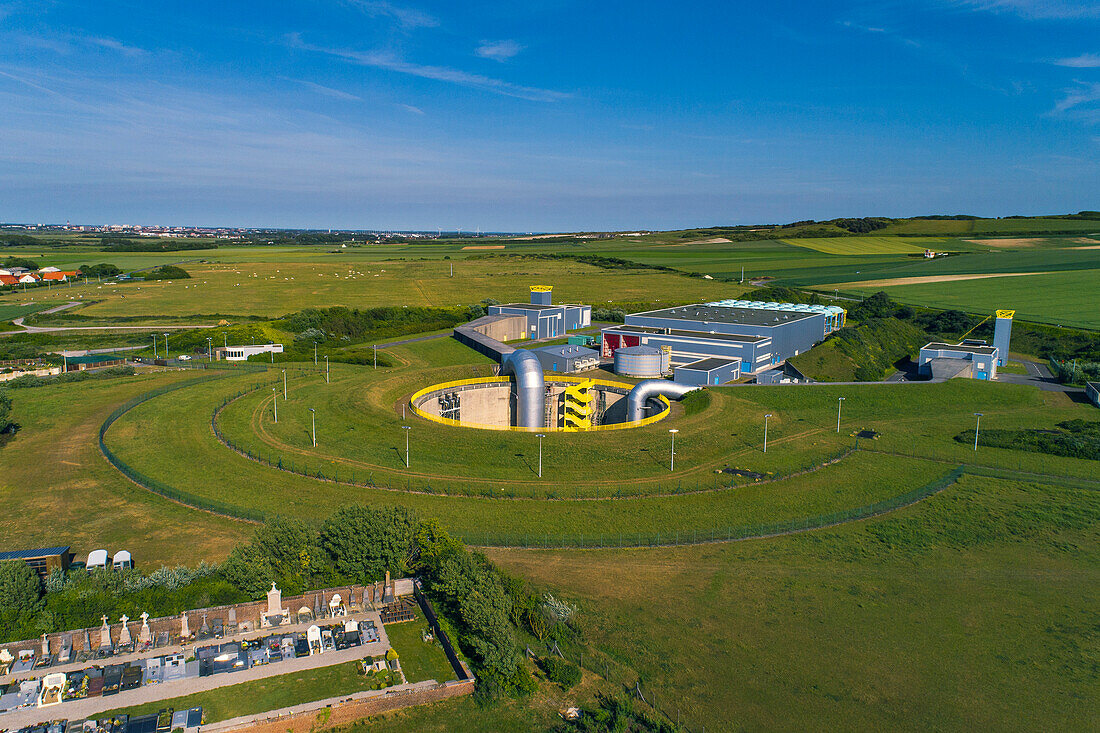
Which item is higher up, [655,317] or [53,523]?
[655,317]

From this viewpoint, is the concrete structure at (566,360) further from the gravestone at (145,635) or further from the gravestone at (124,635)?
the gravestone at (124,635)

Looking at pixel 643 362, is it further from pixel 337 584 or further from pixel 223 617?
pixel 223 617

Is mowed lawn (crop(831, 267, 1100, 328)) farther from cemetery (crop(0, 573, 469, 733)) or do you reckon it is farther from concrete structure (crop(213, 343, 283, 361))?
cemetery (crop(0, 573, 469, 733))

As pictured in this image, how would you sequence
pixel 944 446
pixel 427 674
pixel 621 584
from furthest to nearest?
pixel 944 446, pixel 621 584, pixel 427 674

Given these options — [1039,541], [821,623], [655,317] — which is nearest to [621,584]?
[821,623]

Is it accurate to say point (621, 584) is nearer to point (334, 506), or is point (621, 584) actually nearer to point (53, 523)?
point (334, 506)

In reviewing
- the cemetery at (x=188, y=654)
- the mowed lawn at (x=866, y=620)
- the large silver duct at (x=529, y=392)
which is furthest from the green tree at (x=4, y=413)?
the mowed lawn at (x=866, y=620)

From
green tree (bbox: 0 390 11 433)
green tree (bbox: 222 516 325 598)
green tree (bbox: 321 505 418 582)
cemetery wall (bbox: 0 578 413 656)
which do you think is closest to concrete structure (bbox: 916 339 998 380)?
green tree (bbox: 321 505 418 582)
